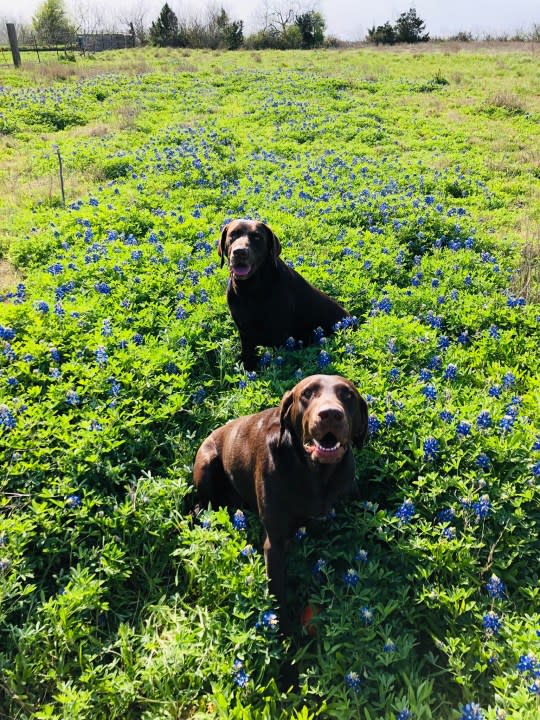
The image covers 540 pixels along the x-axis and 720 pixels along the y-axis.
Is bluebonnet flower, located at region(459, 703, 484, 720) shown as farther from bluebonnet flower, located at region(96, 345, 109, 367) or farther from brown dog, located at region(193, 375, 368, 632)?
bluebonnet flower, located at region(96, 345, 109, 367)

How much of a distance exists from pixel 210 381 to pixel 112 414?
0.93 meters

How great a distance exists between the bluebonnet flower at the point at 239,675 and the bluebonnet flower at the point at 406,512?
1167 millimetres

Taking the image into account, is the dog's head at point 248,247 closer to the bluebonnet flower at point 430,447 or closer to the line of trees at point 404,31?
the bluebonnet flower at point 430,447

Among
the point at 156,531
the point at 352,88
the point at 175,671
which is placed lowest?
the point at 175,671

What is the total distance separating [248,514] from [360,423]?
3.23 ft

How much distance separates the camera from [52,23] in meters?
43.0

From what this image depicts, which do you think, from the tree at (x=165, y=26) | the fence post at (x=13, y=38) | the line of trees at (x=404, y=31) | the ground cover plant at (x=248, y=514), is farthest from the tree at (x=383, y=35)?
the ground cover plant at (x=248, y=514)

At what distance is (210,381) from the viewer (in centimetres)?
434

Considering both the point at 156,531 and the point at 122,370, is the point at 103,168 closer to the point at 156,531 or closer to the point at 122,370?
the point at 122,370

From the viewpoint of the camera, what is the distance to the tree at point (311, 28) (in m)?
40.9

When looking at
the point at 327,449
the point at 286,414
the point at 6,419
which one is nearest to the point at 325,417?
the point at 327,449

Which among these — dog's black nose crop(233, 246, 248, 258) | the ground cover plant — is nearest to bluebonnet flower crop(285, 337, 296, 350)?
the ground cover plant

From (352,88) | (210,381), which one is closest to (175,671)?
(210,381)

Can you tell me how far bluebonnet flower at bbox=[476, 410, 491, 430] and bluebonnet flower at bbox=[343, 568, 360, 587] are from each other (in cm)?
134
